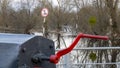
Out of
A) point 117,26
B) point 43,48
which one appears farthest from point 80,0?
point 43,48

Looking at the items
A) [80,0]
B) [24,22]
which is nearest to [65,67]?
[80,0]

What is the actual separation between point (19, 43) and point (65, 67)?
16.3 feet

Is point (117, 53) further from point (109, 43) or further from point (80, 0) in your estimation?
point (80, 0)

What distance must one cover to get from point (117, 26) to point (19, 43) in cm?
1248

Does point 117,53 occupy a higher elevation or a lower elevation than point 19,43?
lower

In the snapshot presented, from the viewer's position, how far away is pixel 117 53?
36.7 feet

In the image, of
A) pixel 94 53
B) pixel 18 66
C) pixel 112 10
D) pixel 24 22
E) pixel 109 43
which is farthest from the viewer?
pixel 24 22

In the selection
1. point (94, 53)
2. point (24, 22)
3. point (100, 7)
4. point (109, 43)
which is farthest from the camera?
point (24, 22)

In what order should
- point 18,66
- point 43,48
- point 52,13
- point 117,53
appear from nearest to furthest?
point 18,66 < point 43,48 < point 117,53 < point 52,13

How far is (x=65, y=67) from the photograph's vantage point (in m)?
7.20

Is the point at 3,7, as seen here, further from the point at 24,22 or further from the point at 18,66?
the point at 18,66

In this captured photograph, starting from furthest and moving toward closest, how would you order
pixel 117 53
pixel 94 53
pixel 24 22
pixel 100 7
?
pixel 24 22, pixel 100 7, pixel 117 53, pixel 94 53

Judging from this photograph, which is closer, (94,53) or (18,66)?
(18,66)

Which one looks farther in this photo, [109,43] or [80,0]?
[80,0]
